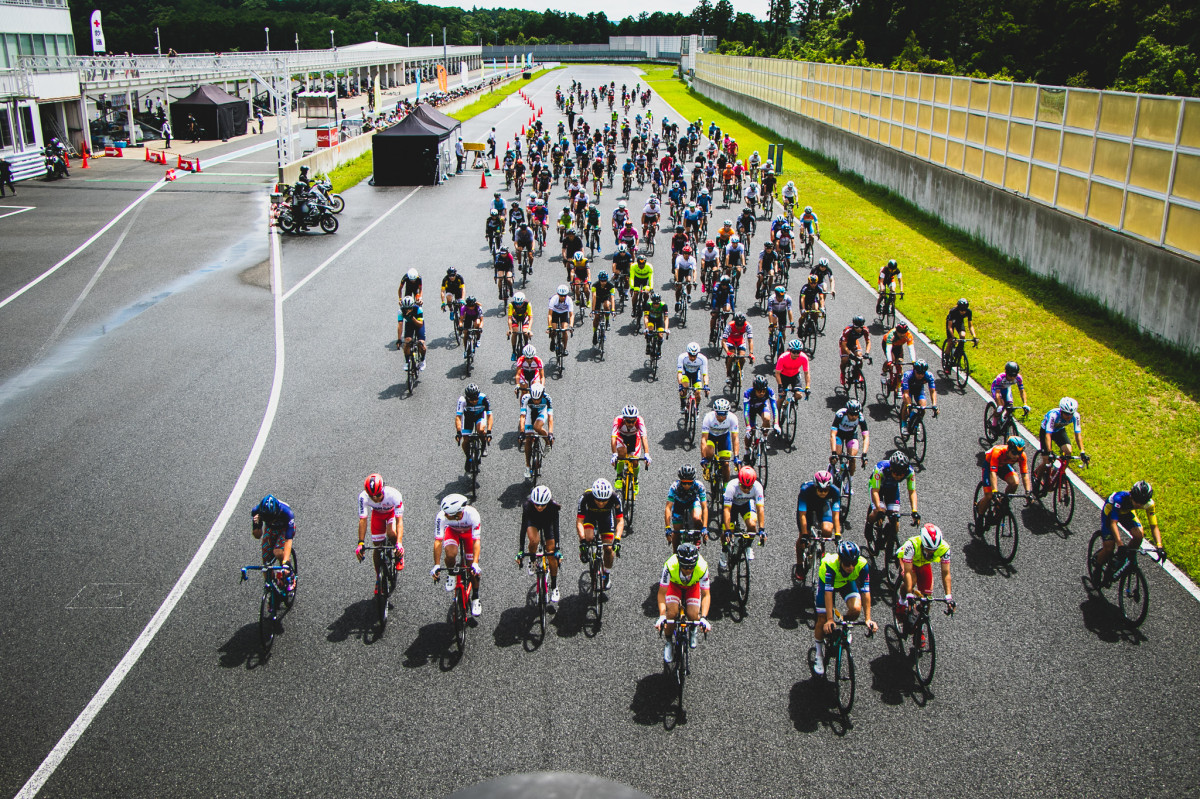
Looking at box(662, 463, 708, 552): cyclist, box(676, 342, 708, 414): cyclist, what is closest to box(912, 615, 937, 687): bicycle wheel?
box(662, 463, 708, 552): cyclist

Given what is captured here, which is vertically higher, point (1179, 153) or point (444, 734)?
point (1179, 153)

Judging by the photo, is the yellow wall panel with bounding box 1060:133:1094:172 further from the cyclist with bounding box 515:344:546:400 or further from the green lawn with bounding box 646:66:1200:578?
the cyclist with bounding box 515:344:546:400

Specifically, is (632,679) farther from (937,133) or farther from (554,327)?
(937,133)

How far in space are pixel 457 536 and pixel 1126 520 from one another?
729cm

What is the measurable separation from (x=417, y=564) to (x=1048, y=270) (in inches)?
716

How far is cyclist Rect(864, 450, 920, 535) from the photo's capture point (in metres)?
10.4

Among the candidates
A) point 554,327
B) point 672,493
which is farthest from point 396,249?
point 672,493

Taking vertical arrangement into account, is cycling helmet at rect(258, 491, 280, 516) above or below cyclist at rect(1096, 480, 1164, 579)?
above

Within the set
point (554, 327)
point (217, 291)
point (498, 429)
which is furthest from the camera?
point (217, 291)

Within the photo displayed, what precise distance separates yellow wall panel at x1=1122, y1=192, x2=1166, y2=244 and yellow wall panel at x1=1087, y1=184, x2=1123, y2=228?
0.39 meters

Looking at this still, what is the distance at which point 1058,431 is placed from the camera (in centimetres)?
1203

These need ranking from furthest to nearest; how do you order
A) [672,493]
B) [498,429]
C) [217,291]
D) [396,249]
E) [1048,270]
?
1. [396,249]
2. [217,291]
3. [1048,270]
4. [498,429]
5. [672,493]

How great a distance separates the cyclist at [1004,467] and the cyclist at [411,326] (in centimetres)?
970

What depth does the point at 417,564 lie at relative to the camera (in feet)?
36.5
